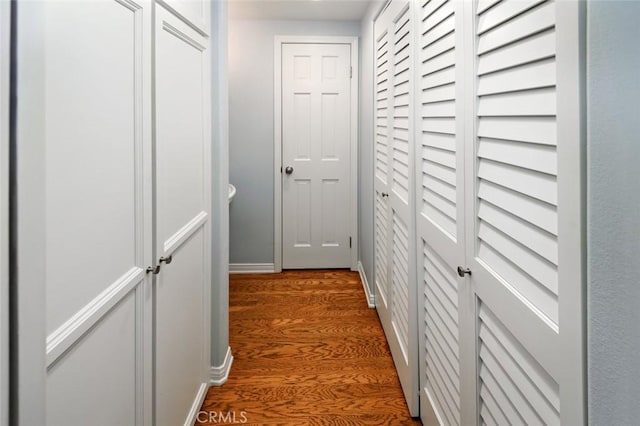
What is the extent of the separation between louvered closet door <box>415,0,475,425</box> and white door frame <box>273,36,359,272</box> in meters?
2.38

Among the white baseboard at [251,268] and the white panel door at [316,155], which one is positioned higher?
the white panel door at [316,155]

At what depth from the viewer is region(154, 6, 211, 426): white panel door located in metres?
1.59

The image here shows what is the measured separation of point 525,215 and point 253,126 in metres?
3.48

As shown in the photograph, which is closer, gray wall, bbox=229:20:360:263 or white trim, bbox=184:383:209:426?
white trim, bbox=184:383:209:426

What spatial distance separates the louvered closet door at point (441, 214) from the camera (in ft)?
4.62

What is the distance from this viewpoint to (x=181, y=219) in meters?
1.83

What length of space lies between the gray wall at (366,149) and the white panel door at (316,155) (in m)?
0.18

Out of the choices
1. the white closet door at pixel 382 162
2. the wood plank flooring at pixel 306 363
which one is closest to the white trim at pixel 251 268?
the wood plank flooring at pixel 306 363

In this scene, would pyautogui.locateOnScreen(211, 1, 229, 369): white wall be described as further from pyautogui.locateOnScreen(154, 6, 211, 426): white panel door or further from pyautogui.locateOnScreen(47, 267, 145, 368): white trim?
pyautogui.locateOnScreen(47, 267, 145, 368): white trim

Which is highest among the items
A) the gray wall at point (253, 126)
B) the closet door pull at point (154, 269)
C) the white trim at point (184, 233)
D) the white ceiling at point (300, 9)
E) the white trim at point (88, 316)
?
the white ceiling at point (300, 9)

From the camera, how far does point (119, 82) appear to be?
4.08 feet

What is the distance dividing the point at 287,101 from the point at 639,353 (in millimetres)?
3834

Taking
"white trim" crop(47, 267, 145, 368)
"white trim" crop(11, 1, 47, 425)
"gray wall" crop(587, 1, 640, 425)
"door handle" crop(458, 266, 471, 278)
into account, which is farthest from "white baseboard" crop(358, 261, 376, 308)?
"white trim" crop(11, 1, 47, 425)

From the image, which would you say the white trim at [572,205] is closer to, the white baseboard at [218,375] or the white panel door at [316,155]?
the white baseboard at [218,375]
